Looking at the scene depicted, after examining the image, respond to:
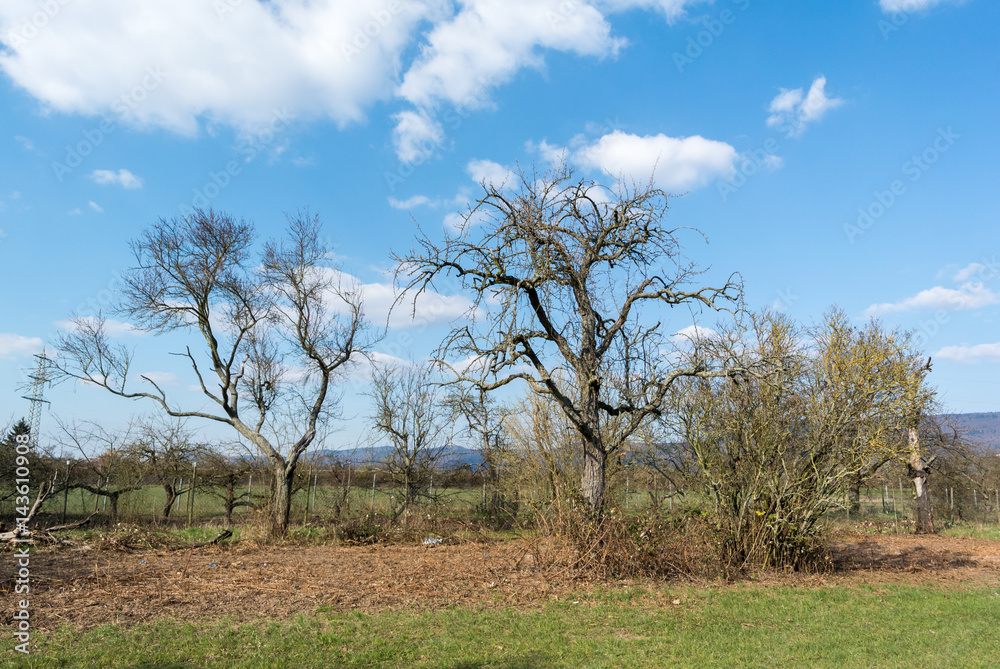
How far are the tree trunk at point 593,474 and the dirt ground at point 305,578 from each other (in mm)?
1370

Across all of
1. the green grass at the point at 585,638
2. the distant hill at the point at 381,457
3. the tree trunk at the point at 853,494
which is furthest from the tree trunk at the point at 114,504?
the tree trunk at the point at 853,494

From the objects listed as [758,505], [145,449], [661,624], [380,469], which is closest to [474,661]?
[661,624]

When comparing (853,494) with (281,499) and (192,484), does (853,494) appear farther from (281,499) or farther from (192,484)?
(192,484)

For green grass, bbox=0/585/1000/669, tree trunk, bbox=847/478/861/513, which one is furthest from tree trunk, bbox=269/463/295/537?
tree trunk, bbox=847/478/861/513

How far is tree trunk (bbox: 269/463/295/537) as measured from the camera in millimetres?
14239

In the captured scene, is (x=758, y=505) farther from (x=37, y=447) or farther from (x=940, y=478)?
(x=940, y=478)

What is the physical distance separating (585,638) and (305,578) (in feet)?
16.0

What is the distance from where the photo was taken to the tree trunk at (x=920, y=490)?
20.7 metres

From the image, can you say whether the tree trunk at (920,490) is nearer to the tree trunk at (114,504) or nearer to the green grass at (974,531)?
the green grass at (974,531)

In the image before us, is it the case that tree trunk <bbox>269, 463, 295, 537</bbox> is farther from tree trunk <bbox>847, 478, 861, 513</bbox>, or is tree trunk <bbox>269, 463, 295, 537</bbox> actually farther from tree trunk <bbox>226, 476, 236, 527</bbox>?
tree trunk <bbox>847, 478, 861, 513</bbox>

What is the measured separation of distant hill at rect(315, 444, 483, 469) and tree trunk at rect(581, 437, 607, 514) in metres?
8.45

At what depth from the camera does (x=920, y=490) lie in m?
21.1

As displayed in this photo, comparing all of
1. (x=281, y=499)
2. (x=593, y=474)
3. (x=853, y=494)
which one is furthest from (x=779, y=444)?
(x=853, y=494)

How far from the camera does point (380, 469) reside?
18.0 metres
